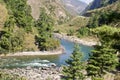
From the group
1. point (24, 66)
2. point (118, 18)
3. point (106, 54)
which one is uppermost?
point (118, 18)

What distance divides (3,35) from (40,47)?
19153 mm

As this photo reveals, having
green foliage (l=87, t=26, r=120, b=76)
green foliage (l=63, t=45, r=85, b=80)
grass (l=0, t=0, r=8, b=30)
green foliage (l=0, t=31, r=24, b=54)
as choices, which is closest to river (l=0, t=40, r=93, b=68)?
green foliage (l=0, t=31, r=24, b=54)

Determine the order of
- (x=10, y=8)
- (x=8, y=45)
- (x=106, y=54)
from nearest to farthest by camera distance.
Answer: (x=106, y=54), (x=8, y=45), (x=10, y=8)

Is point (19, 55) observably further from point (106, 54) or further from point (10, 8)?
point (106, 54)

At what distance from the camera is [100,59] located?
58125mm

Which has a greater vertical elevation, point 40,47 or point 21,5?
point 21,5

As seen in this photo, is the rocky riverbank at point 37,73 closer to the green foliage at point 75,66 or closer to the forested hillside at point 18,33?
the green foliage at point 75,66

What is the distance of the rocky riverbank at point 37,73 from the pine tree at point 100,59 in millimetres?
33131

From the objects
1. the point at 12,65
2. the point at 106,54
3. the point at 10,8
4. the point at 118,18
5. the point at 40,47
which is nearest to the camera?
the point at 118,18

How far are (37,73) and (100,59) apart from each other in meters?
→ 46.7

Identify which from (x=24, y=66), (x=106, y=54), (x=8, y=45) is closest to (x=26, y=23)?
(x=8, y=45)

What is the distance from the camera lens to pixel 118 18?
173ft

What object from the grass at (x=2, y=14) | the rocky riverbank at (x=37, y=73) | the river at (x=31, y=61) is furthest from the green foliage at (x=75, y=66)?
the grass at (x=2, y=14)

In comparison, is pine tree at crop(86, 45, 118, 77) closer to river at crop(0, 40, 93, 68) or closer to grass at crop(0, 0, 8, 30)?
river at crop(0, 40, 93, 68)
